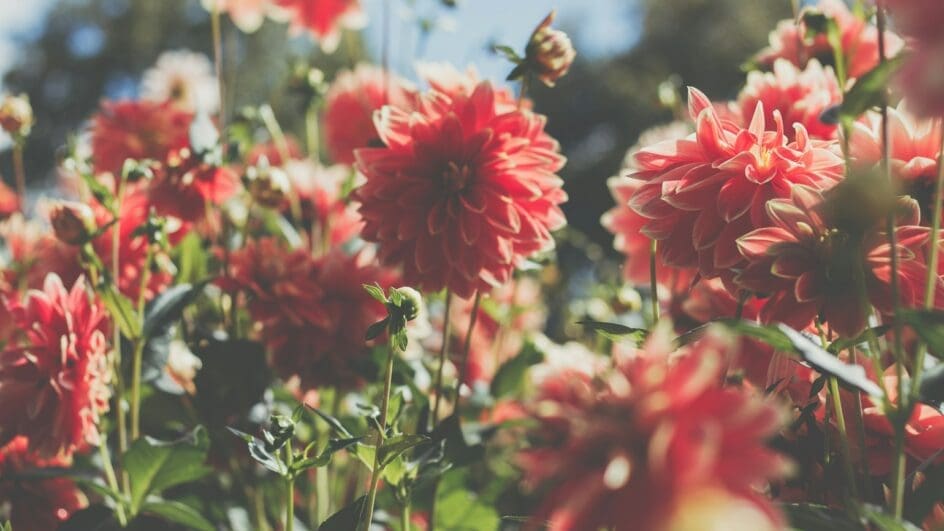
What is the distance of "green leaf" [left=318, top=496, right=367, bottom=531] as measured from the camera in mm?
676

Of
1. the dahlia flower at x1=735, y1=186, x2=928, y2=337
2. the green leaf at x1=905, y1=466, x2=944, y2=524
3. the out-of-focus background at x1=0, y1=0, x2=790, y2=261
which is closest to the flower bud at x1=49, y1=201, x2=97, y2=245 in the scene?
the dahlia flower at x1=735, y1=186, x2=928, y2=337

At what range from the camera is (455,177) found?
842 mm

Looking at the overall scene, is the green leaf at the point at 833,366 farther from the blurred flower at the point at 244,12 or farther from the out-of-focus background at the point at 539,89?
the out-of-focus background at the point at 539,89

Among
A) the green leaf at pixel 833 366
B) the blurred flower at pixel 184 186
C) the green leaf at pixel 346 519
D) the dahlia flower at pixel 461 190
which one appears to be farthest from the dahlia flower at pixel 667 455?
the blurred flower at pixel 184 186

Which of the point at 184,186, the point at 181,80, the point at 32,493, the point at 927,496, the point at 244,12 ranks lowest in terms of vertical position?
the point at 32,493

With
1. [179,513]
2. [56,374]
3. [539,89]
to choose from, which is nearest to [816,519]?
[179,513]

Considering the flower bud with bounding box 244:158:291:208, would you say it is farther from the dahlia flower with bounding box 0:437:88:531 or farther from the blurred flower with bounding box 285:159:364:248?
the dahlia flower with bounding box 0:437:88:531

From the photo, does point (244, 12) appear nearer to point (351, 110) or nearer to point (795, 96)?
point (351, 110)

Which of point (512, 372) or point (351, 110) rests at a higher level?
point (351, 110)

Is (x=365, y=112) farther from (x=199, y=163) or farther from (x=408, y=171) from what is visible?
(x=408, y=171)

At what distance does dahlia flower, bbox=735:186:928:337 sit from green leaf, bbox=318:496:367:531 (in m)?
0.36

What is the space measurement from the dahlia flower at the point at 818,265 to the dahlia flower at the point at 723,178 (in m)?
0.04

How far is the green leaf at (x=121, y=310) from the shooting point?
2.79 ft

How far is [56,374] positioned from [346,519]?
0.37 m
